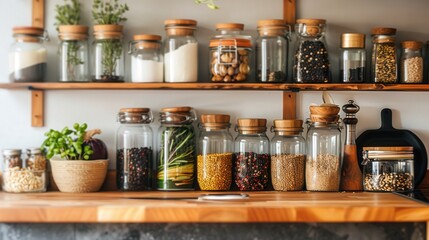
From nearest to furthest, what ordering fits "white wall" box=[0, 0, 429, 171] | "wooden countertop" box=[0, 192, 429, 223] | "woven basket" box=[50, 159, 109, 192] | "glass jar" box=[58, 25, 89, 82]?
"wooden countertop" box=[0, 192, 429, 223] → "woven basket" box=[50, 159, 109, 192] → "glass jar" box=[58, 25, 89, 82] → "white wall" box=[0, 0, 429, 171]

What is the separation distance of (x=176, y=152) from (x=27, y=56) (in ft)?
2.20

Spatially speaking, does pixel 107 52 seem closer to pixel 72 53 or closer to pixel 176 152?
pixel 72 53

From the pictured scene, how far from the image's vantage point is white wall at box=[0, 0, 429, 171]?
301 centimetres

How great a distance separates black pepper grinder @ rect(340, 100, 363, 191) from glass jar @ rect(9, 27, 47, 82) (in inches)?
46.9

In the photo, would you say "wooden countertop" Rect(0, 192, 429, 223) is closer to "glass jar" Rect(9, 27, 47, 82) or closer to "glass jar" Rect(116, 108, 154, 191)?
"glass jar" Rect(116, 108, 154, 191)

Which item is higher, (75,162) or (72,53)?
(72,53)

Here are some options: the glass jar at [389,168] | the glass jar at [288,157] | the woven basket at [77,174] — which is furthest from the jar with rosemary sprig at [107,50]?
the glass jar at [389,168]

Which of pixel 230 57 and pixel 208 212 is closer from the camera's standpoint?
pixel 208 212

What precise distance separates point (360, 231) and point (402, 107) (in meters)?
0.73

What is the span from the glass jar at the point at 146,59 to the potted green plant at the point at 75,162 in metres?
0.28

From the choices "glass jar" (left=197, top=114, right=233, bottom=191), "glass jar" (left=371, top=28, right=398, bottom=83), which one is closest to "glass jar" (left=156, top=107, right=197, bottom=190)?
"glass jar" (left=197, top=114, right=233, bottom=191)

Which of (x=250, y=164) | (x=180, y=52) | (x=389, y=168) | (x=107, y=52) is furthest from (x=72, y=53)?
(x=389, y=168)

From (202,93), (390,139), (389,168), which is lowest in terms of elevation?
(389,168)

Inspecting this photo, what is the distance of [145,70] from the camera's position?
9.45ft
